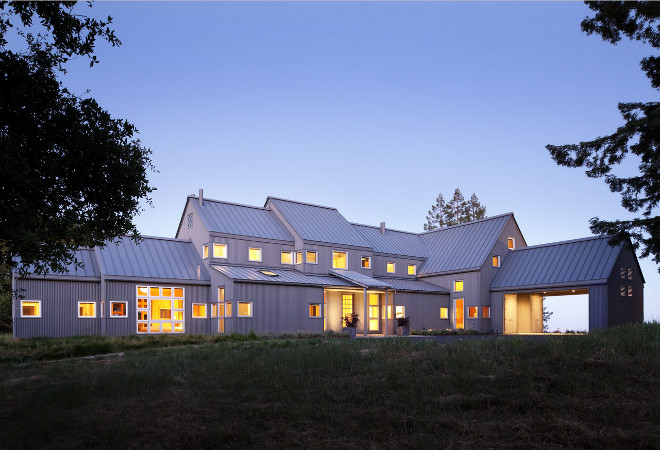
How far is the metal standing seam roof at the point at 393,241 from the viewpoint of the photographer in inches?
1754

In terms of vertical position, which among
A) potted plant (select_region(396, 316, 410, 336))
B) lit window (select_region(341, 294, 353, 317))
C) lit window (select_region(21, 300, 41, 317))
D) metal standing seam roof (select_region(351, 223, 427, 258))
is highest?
metal standing seam roof (select_region(351, 223, 427, 258))

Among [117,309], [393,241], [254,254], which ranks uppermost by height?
[393,241]

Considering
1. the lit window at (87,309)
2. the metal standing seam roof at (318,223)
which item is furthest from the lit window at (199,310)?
the metal standing seam roof at (318,223)

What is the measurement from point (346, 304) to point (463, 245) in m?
10.5

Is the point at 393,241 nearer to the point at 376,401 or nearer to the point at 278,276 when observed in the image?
the point at 278,276

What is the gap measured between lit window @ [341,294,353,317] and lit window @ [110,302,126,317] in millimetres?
14286

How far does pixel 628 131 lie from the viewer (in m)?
22.2

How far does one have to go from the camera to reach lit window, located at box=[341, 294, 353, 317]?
39.1 m

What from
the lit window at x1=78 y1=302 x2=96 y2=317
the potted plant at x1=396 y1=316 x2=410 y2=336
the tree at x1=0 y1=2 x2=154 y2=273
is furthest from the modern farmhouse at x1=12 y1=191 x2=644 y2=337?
the tree at x1=0 y1=2 x2=154 y2=273

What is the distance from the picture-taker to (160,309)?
3338 centimetres

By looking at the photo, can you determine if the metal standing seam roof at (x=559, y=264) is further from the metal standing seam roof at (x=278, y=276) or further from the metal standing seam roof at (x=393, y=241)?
the metal standing seam roof at (x=278, y=276)

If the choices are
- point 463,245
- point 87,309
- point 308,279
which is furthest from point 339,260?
point 87,309

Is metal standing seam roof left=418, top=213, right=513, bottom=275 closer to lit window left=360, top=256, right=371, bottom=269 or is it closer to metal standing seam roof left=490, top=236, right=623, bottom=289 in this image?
metal standing seam roof left=490, top=236, right=623, bottom=289

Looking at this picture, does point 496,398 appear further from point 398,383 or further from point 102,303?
point 102,303
